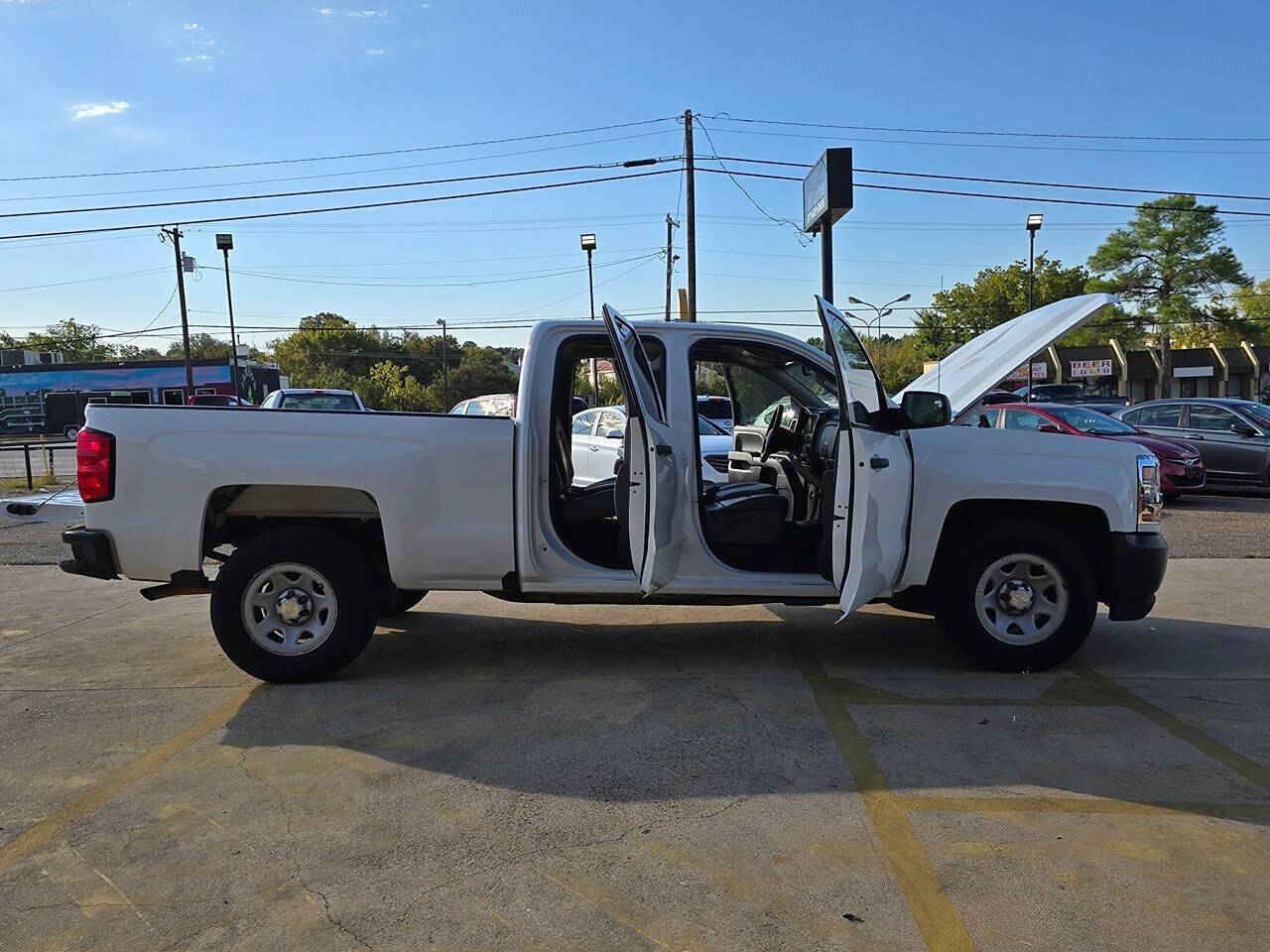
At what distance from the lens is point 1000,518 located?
18.0 feet

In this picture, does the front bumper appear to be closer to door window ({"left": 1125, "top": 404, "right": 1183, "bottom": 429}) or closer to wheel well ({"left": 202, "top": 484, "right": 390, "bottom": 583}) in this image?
wheel well ({"left": 202, "top": 484, "right": 390, "bottom": 583})

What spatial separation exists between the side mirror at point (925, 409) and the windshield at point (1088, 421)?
374 inches

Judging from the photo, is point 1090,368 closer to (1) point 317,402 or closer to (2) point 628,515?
(1) point 317,402

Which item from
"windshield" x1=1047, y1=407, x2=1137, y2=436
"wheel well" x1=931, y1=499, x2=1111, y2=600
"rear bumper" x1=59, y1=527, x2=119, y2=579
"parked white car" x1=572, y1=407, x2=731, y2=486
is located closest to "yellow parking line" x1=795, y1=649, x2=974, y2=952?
"wheel well" x1=931, y1=499, x2=1111, y2=600

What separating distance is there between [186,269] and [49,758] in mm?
40699

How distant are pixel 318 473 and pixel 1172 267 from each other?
62330mm

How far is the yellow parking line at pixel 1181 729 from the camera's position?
13.3ft

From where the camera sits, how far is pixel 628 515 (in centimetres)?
513

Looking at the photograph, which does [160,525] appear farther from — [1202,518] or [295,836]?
[1202,518]

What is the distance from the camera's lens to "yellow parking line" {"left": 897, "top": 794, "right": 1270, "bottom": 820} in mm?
3664

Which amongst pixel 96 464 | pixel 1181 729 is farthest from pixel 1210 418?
pixel 96 464

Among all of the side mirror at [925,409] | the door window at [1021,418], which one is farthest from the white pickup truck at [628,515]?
the door window at [1021,418]

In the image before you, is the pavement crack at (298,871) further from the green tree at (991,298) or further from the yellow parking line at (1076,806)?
the green tree at (991,298)

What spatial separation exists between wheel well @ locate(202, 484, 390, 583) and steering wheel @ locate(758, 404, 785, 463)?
2.50 meters
